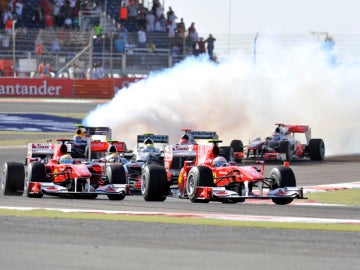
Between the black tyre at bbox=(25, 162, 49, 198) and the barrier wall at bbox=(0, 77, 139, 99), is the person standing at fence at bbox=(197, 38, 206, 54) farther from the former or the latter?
the black tyre at bbox=(25, 162, 49, 198)

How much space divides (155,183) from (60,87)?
36806 millimetres

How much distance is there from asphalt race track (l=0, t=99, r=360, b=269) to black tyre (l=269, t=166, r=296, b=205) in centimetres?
150

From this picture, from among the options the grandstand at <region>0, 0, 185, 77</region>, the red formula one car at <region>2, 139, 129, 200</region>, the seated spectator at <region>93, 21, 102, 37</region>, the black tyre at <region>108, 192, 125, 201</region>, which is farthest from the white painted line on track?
the seated spectator at <region>93, 21, 102, 37</region>

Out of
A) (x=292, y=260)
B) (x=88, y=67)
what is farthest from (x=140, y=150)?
(x=88, y=67)

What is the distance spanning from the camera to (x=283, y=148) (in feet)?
104

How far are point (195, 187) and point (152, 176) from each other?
802 mm

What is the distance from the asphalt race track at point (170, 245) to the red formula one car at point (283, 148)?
45.2 ft

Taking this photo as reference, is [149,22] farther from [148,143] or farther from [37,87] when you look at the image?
[148,143]

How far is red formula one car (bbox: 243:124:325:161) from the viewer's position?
104ft

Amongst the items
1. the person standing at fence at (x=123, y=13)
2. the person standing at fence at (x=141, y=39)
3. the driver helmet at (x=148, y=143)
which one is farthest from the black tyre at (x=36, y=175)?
the person standing at fence at (x=123, y=13)

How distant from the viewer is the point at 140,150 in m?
21.9

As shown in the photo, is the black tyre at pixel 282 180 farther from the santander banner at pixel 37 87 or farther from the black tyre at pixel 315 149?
the santander banner at pixel 37 87

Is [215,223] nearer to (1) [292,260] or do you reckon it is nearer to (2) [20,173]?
(1) [292,260]

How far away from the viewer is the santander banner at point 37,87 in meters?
54.7
